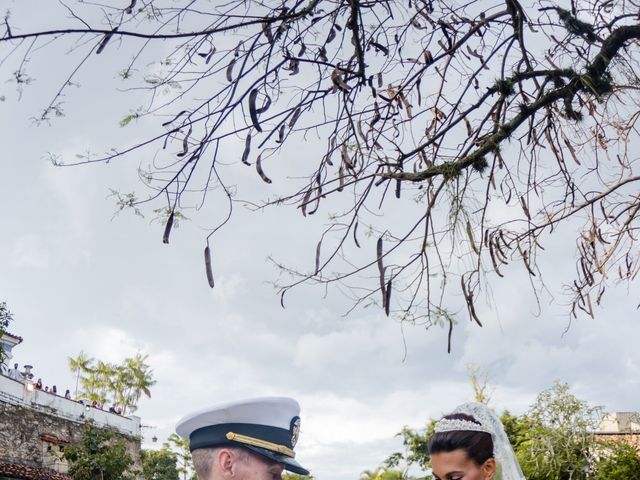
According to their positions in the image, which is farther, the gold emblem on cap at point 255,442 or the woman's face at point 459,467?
the woman's face at point 459,467

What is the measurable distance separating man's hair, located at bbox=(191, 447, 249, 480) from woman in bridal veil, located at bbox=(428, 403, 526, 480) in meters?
1.24

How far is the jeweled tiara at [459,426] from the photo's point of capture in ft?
12.0

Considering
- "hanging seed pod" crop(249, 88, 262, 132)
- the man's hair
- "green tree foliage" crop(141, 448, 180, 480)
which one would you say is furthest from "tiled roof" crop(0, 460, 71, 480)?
the man's hair

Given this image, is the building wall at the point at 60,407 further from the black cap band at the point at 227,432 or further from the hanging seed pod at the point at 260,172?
the black cap band at the point at 227,432

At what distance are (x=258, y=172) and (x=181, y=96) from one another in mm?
548

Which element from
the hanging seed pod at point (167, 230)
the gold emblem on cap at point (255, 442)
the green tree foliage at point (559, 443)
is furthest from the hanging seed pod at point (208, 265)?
the green tree foliage at point (559, 443)

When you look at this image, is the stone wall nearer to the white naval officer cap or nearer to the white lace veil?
the white lace veil

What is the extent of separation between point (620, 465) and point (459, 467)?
1926 cm

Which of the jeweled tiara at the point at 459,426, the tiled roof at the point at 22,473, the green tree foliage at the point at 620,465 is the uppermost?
the green tree foliage at the point at 620,465

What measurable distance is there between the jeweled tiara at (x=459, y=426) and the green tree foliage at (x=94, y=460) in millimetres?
25100

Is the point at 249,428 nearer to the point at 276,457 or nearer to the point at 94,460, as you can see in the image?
the point at 276,457

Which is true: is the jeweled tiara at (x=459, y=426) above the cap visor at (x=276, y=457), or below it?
above

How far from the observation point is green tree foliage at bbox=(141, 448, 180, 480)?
36594mm

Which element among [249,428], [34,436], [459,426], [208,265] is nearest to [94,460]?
[34,436]
